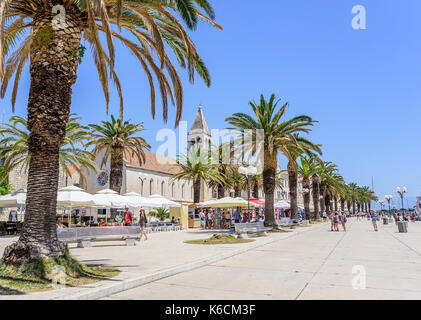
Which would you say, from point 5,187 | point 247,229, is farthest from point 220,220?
point 5,187

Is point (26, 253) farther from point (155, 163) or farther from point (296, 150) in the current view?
point (155, 163)

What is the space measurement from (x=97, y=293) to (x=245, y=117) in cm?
2110

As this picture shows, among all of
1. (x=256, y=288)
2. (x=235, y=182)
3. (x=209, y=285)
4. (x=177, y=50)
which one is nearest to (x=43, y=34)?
(x=177, y=50)

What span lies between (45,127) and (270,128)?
64.2 ft

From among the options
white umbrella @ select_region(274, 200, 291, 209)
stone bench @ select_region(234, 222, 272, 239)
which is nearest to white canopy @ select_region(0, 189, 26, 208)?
stone bench @ select_region(234, 222, 272, 239)

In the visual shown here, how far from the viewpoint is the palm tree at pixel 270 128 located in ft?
83.7

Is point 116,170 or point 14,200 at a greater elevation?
point 116,170

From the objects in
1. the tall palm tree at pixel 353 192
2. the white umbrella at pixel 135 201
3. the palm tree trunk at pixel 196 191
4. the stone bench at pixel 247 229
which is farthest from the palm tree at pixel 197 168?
the tall palm tree at pixel 353 192

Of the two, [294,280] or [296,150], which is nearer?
[294,280]

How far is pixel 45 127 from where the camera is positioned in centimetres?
789

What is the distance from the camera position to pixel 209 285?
734 centimetres

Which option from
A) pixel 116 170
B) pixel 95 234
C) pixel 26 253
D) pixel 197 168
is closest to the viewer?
pixel 26 253

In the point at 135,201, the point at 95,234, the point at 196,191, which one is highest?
the point at 196,191
